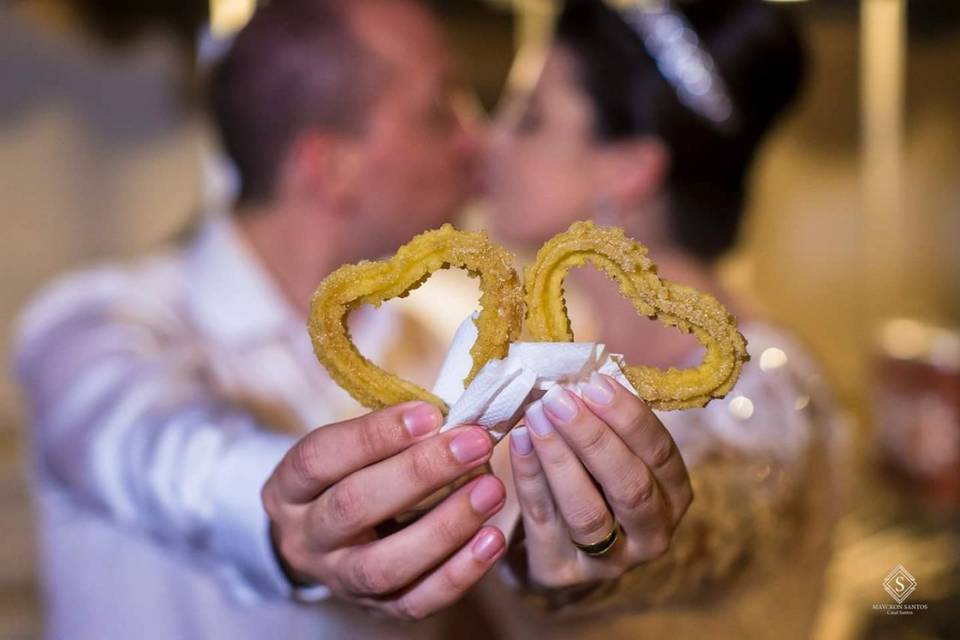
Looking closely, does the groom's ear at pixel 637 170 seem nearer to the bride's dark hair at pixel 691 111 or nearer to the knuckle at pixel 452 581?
the bride's dark hair at pixel 691 111

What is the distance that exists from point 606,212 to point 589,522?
0.71 meters

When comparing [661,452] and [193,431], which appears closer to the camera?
[661,452]

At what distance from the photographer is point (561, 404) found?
458mm

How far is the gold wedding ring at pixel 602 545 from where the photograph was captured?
53cm

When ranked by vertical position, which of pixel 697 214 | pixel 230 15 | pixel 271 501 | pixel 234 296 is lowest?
pixel 271 501

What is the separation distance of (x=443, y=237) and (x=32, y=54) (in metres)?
2.21

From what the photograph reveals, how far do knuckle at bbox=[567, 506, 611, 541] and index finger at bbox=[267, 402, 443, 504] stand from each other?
0.33 feet

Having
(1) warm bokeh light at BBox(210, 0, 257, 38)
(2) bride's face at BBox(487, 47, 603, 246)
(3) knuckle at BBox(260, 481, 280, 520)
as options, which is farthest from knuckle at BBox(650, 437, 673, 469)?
(1) warm bokeh light at BBox(210, 0, 257, 38)

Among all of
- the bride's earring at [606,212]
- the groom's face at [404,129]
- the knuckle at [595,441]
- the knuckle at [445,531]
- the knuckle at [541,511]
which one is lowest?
the knuckle at [541,511]

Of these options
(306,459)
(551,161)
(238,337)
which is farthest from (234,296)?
(306,459)

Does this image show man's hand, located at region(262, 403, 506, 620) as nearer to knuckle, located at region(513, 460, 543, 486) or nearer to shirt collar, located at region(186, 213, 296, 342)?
knuckle, located at region(513, 460, 543, 486)

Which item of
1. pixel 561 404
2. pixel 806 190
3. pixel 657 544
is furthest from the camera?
pixel 806 190

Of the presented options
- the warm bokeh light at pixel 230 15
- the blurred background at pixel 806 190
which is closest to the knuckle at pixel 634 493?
the warm bokeh light at pixel 230 15

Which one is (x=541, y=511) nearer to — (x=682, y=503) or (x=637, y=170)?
(x=682, y=503)
